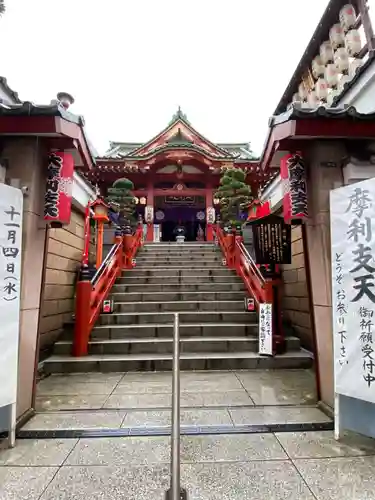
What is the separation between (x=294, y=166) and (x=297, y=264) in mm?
4207

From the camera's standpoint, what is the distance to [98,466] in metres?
2.67

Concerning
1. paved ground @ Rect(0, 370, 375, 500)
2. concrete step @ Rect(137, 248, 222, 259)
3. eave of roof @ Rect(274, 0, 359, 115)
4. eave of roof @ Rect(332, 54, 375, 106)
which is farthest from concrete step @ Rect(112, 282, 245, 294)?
eave of roof @ Rect(274, 0, 359, 115)

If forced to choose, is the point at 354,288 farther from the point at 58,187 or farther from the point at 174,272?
the point at 174,272

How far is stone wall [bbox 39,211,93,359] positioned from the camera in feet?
21.4

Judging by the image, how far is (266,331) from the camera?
6.00 meters

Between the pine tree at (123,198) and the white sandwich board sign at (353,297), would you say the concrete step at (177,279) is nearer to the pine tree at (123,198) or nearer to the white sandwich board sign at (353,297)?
the pine tree at (123,198)

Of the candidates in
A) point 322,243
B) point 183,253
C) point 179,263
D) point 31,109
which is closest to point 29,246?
point 31,109

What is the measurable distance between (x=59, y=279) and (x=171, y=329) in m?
2.91

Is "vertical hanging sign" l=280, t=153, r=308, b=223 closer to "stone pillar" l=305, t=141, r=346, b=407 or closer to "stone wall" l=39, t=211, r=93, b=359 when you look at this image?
"stone pillar" l=305, t=141, r=346, b=407

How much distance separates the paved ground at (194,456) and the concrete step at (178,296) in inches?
147

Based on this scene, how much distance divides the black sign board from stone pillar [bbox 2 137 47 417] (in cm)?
434

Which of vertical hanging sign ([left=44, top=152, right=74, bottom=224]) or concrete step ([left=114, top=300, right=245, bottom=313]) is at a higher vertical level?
vertical hanging sign ([left=44, top=152, right=74, bottom=224])

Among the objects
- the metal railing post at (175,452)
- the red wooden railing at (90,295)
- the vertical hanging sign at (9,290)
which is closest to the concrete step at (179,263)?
the red wooden railing at (90,295)

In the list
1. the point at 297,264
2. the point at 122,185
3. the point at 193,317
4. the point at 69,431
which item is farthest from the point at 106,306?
the point at 122,185
